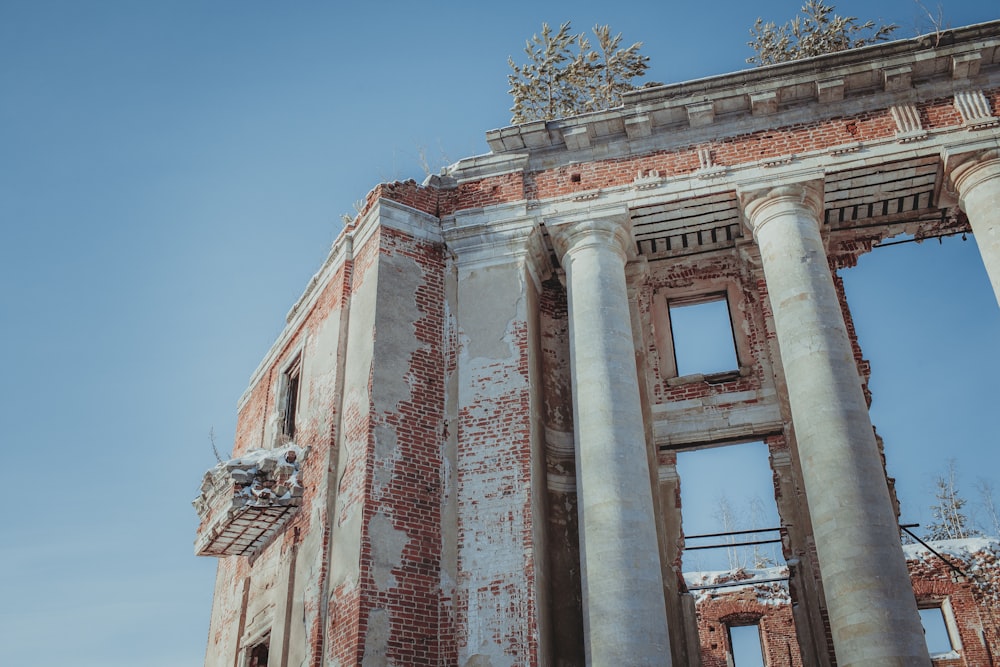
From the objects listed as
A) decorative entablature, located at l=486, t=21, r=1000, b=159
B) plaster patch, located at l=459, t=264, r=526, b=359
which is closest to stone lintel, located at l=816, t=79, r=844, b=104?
decorative entablature, located at l=486, t=21, r=1000, b=159

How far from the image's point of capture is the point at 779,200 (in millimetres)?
12055

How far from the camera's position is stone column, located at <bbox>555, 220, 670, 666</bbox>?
9.61 meters

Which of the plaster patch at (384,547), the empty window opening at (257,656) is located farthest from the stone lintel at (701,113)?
the empty window opening at (257,656)

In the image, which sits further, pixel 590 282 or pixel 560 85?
pixel 560 85

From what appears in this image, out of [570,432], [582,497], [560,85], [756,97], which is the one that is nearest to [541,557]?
[582,497]

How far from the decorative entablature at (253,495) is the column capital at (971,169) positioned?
974 cm

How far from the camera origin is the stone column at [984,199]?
434 inches

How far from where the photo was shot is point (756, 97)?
1262cm

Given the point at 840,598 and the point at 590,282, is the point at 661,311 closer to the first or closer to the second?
the point at 590,282

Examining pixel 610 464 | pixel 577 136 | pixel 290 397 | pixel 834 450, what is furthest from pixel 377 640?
pixel 577 136

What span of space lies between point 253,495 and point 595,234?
6132 millimetres

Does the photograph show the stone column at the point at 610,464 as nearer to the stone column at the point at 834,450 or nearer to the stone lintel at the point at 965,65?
the stone column at the point at 834,450

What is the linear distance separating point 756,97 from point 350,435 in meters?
7.36

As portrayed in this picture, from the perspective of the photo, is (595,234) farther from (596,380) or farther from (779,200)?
(779,200)
